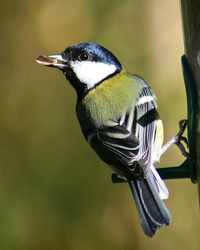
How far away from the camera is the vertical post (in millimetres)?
3823

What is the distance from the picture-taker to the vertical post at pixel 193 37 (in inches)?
151

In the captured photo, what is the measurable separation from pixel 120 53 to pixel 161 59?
190 mm

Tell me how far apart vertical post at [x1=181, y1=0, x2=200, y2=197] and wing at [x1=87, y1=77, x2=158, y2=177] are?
0.60ft

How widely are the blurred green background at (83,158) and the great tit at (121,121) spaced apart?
2.29ft

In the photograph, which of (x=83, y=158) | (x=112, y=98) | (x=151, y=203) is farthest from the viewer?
(x=83, y=158)

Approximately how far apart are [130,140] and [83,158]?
112 centimetres

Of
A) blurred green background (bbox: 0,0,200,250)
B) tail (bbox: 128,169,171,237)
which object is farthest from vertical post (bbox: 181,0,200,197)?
blurred green background (bbox: 0,0,200,250)

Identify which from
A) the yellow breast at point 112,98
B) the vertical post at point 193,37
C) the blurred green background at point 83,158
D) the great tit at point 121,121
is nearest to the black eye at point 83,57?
the great tit at point 121,121

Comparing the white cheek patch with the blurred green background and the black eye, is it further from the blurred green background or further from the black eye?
the blurred green background

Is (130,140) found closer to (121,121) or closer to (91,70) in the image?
(121,121)

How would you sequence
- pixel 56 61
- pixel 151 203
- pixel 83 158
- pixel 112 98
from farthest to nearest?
pixel 83 158
pixel 56 61
pixel 112 98
pixel 151 203

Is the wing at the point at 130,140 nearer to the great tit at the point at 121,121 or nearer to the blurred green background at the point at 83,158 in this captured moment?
the great tit at the point at 121,121

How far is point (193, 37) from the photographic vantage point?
3.87 m

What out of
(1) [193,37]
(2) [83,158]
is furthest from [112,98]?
(2) [83,158]
